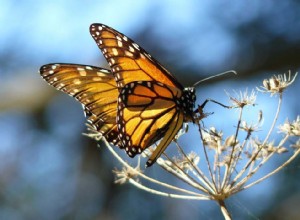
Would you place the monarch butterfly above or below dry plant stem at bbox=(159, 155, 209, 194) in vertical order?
above

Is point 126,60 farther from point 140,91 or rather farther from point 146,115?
point 146,115

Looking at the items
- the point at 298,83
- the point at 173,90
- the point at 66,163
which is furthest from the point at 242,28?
the point at 173,90

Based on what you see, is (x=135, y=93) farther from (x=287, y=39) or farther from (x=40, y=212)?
(x=40, y=212)

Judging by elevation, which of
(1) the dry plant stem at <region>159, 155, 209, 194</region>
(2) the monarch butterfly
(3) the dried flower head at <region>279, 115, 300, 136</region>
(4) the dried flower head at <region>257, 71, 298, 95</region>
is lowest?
(1) the dry plant stem at <region>159, 155, 209, 194</region>

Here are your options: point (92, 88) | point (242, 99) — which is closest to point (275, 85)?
point (242, 99)

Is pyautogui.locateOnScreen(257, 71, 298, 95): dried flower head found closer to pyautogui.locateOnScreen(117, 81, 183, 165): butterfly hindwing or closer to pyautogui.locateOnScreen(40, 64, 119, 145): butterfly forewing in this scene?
pyautogui.locateOnScreen(117, 81, 183, 165): butterfly hindwing

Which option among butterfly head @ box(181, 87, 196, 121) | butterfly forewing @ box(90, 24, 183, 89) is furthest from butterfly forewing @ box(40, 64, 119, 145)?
butterfly head @ box(181, 87, 196, 121)

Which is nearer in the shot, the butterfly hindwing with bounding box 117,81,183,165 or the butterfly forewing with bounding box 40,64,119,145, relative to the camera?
the butterfly hindwing with bounding box 117,81,183,165

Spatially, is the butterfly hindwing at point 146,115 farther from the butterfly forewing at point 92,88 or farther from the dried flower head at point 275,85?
the dried flower head at point 275,85
